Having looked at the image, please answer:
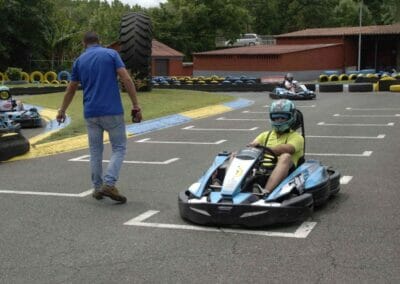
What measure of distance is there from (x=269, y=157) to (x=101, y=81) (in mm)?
1965

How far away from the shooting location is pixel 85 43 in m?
7.08

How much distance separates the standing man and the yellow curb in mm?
9564

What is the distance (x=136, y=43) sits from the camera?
1902 centimetres

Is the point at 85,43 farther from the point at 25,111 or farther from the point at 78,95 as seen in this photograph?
the point at 78,95

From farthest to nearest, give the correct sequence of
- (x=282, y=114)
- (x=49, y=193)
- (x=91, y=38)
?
1. (x=49, y=193)
2. (x=91, y=38)
3. (x=282, y=114)

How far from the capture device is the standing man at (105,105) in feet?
22.2

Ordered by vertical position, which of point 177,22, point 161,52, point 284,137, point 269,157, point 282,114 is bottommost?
point 269,157

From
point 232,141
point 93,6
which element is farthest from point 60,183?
point 93,6

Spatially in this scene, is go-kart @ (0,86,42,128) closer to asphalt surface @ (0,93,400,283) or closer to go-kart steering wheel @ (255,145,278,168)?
asphalt surface @ (0,93,400,283)

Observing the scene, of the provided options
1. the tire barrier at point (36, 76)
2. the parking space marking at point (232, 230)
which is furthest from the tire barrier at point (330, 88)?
the parking space marking at point (232, 230)

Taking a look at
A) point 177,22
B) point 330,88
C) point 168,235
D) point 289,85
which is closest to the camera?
point 168,235

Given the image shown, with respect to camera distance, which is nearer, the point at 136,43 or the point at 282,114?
the point at 282,114

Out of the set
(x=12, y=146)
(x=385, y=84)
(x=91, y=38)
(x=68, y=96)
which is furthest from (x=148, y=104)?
(x=385, y=84)

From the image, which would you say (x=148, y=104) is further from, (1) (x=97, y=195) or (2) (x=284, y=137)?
(2) (x=284, y=137)
